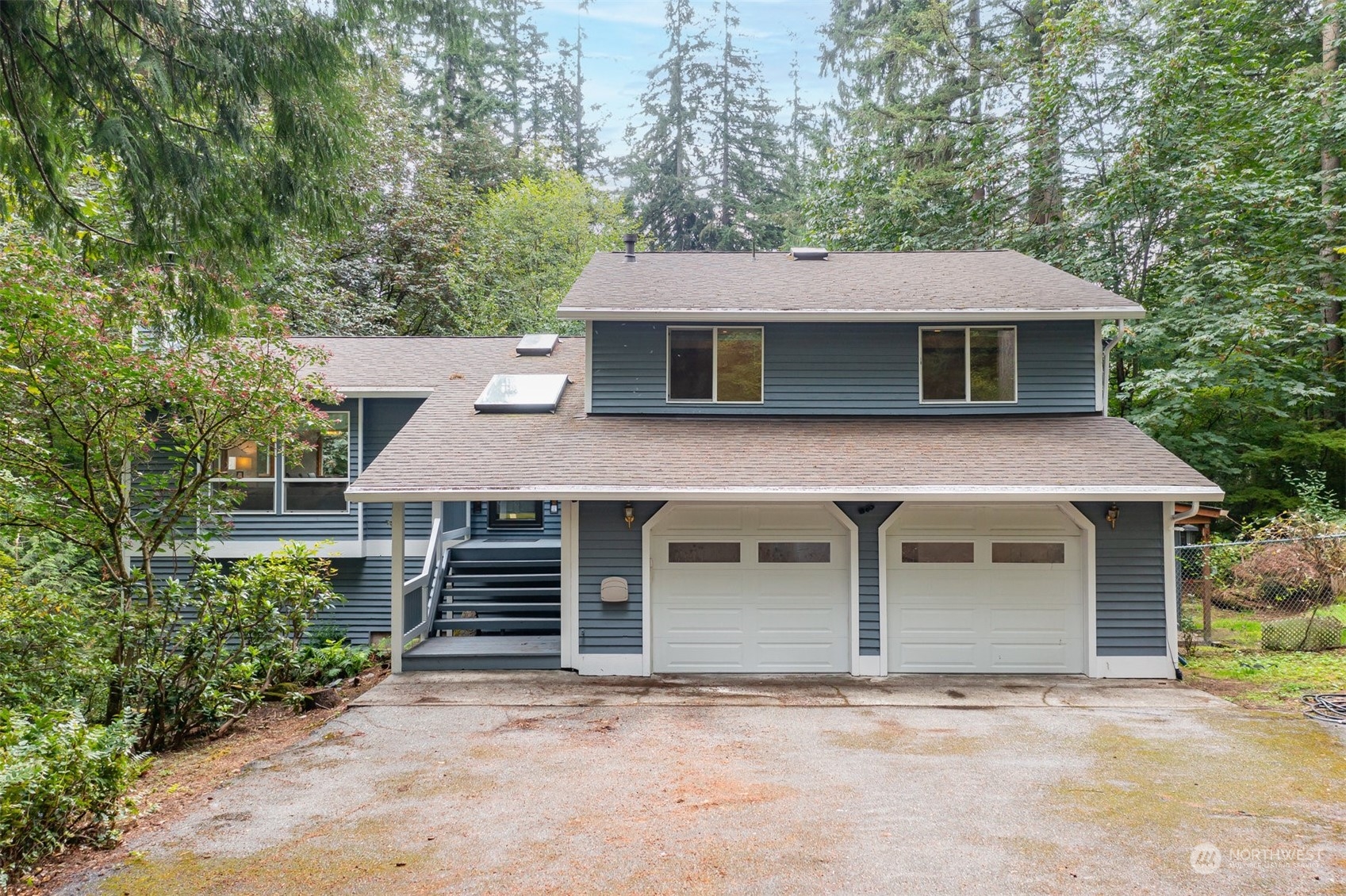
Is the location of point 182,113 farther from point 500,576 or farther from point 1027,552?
point 1027,552

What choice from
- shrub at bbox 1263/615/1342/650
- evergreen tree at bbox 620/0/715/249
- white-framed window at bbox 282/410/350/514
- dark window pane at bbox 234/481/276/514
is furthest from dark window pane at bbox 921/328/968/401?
evergreen tree at bbox 620/0/715/249

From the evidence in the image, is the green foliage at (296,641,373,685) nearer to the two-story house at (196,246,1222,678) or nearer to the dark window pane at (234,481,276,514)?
the two-story house at (196,246,1222,678)

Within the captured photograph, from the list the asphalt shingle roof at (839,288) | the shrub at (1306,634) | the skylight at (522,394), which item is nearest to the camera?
the shrub at (1306,634)

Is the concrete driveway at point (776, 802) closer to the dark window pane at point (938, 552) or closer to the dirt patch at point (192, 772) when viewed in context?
the dirt patch at point (192, 772)

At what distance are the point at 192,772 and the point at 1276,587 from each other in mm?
13548

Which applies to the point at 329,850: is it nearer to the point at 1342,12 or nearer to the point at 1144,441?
the point at 1144,441

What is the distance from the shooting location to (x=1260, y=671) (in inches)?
339

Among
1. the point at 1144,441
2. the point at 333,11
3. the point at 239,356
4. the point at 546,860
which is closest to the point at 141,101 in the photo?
the point at 333,11

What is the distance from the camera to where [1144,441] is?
29.5 ft

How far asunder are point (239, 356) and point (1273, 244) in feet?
53.3

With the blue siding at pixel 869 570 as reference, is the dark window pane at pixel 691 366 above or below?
above

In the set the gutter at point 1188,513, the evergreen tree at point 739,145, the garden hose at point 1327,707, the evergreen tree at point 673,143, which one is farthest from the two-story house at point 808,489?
the evergreen tree at point 673,143

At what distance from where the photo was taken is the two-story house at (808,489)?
8.31 meters

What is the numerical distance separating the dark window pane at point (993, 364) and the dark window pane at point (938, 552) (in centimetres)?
224
